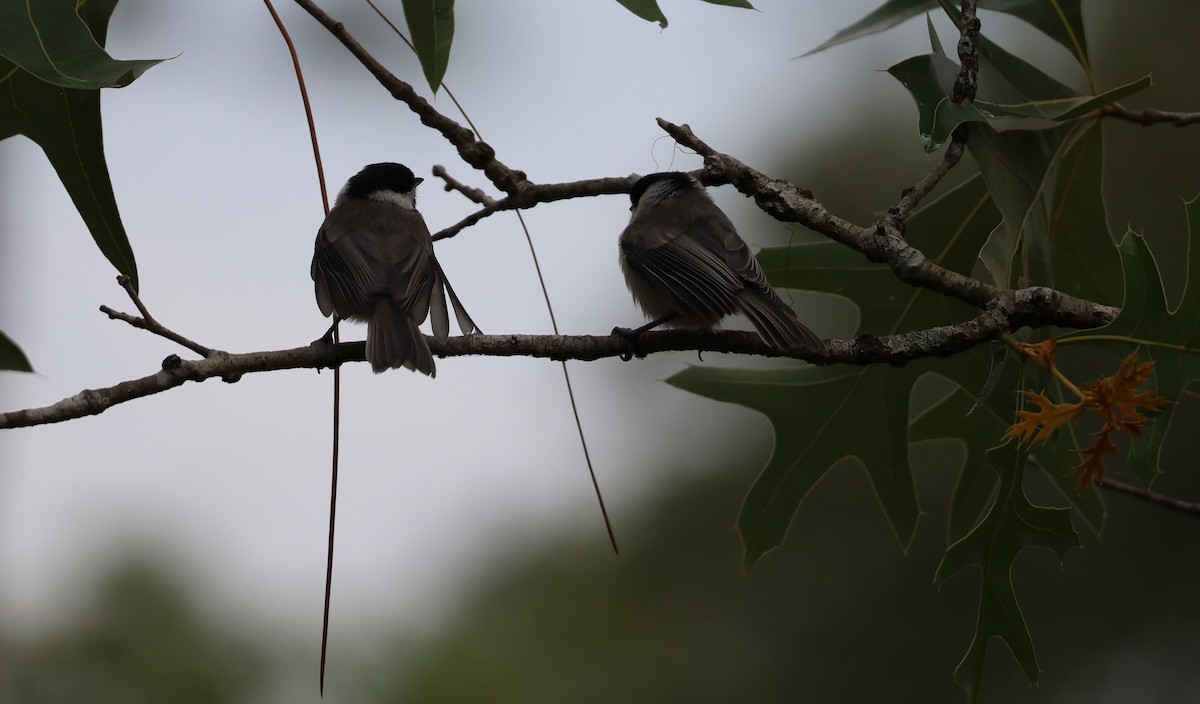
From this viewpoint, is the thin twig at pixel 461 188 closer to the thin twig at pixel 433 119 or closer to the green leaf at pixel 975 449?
the thin twig at pixel 433 119

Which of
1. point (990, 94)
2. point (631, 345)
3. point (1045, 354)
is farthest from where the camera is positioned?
point (990, 94)

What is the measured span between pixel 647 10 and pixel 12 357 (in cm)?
215

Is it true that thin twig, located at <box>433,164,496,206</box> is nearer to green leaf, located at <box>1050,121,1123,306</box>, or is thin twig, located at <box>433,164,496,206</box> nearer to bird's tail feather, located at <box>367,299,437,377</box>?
bird's tail feather, located at <box>367,299,437,377</box>

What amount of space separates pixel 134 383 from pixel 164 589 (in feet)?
24.0

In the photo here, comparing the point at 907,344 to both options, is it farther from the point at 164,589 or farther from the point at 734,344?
the point at 164,589

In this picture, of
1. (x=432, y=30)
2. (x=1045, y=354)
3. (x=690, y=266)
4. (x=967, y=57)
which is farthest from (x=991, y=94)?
(x=432, y=30)

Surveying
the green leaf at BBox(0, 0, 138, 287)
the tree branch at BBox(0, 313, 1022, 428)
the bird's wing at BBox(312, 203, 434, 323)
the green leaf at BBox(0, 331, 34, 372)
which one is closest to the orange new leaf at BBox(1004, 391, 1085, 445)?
the tree branch at BBox(0, 313, 1022, 428)

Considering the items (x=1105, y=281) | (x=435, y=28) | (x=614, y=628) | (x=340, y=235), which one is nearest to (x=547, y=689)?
(x=614, y=628)

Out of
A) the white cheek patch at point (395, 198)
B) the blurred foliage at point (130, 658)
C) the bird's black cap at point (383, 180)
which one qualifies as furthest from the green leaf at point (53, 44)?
the blurred foliage at point (130, 658)

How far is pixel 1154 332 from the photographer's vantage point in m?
3.04

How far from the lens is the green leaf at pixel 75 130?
3176 millimetres

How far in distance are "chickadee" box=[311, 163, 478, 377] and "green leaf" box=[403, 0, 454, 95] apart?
1.29 m

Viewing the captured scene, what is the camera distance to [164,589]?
9078 mm

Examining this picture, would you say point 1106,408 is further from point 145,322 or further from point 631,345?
point 145,322
